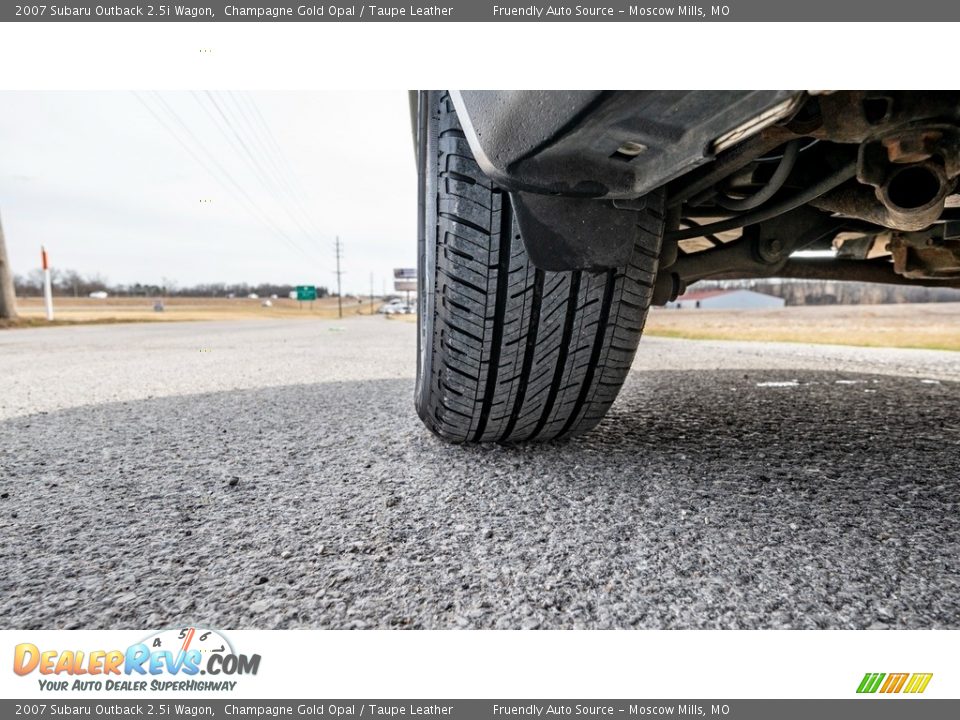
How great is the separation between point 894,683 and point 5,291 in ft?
43.9

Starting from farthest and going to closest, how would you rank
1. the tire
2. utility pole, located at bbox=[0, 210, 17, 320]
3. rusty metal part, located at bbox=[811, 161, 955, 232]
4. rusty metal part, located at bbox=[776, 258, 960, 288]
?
utility pole, located at bbox=[0, 210, 17, 320]
rusty metal part, located at bbox=[776, 258, 960, 288]
the tire
rusty metal part, located at bbox=[811, 161, 955, 232]

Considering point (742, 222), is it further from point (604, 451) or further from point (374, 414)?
point (374, 414)

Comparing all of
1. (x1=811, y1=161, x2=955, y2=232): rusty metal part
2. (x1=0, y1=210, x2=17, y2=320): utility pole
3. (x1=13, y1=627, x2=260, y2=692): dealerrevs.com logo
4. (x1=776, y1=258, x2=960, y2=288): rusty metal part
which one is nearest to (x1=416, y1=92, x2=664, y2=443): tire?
(x1=811, y1=161, x2=955, y2=232): rusty metal part

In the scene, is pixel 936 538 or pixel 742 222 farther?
pixel 742 222

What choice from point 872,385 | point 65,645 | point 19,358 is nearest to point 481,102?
point 65,645

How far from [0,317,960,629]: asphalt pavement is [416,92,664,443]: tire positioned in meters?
0.15

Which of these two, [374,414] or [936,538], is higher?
[936,538]

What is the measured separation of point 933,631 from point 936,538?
26cm

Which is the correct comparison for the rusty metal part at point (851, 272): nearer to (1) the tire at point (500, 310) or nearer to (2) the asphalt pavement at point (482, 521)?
(2) the asphalt pavement at point (482, 521)

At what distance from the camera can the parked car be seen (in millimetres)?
558

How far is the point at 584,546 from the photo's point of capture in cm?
76

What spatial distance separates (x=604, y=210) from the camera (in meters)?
0.79

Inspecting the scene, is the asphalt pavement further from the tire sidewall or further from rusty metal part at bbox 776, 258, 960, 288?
rusty metal part at bbox 776, 258, 960, 288

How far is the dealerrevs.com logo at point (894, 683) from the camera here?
1.75 ft
